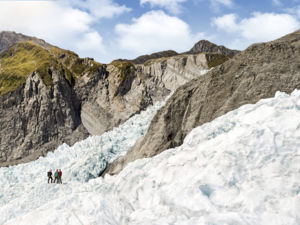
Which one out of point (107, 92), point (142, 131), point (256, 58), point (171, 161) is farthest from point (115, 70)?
point (171, 161)

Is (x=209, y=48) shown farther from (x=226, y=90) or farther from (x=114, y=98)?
(x=226, y=90)

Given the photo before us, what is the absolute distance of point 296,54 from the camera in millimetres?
18312

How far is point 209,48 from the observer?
11881 centimetres

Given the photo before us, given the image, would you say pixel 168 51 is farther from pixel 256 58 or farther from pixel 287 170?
pixel 287 170

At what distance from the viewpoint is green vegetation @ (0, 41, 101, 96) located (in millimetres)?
55938

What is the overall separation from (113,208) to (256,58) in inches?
526

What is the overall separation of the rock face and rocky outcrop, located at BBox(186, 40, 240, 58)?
98.9 meters

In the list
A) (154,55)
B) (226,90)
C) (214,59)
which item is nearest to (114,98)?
(214,59)

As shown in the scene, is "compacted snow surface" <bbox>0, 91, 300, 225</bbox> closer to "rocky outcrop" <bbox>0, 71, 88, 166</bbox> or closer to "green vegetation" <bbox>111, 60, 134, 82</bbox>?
"rocky outcrop" <bbox>0, 71, 88, 166</bbox>

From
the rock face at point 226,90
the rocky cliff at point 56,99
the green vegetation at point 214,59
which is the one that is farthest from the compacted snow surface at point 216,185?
the green vegetation at point 214,59

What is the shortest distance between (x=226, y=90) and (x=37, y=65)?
48484mm

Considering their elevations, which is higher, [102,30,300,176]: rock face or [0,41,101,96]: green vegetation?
[0,41,101,96]: green vegetation

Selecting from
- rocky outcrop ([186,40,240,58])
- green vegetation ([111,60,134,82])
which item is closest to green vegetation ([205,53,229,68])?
green vegetation ([111,60,134,82])

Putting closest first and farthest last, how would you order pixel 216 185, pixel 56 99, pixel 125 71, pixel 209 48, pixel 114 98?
pixel 216 185, pixel 56 99, pixel 114 98, pixel 125 71, pixel 209 48
